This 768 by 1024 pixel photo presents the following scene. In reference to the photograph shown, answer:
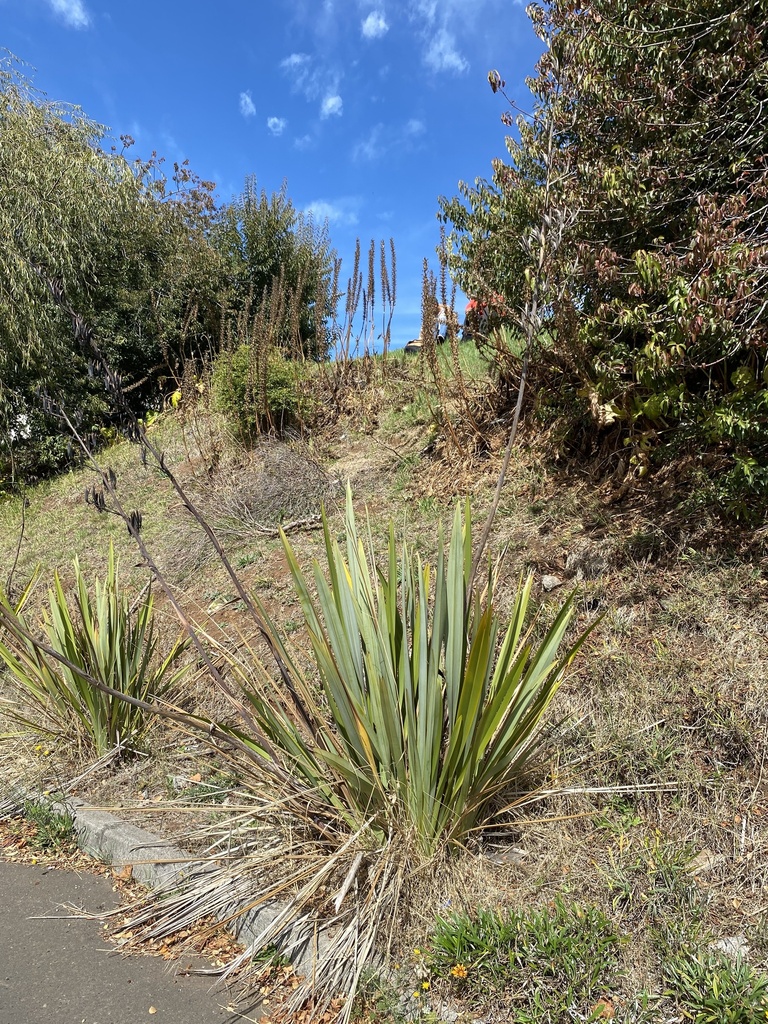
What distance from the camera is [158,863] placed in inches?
115

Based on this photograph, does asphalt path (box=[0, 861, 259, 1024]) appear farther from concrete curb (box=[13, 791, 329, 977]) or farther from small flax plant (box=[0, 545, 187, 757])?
small flax plant (box=[0, 545, 187, 757])

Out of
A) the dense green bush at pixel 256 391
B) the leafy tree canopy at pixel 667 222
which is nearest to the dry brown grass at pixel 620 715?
the leafy tree canopy at pixel 667 222

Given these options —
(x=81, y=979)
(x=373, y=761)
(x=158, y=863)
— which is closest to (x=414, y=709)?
(x=373, y=761)

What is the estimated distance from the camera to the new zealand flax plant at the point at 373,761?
2.42 meters

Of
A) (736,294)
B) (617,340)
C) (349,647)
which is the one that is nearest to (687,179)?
(617,340)

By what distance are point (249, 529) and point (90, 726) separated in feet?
10.4

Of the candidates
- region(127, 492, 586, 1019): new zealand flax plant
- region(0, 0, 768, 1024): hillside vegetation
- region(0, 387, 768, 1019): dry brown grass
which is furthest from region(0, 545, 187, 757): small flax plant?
region(127, 492, 586, 1019): new zealand flax plant

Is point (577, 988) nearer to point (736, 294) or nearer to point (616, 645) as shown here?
point (616, 645)

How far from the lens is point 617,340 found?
4.84 metres

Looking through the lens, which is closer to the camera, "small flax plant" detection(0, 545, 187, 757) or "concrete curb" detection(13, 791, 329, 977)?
"concrete curb" detection(13, 791, 329, 977)

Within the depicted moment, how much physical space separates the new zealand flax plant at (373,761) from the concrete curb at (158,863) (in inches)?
1.0

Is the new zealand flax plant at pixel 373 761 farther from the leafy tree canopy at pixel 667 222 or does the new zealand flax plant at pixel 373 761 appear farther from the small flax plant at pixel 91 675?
the leafy tree canopy at pixel 667 222

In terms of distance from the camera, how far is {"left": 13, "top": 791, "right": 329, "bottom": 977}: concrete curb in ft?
7.84

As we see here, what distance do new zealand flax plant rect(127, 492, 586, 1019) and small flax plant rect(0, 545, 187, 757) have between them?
123 centimetres
